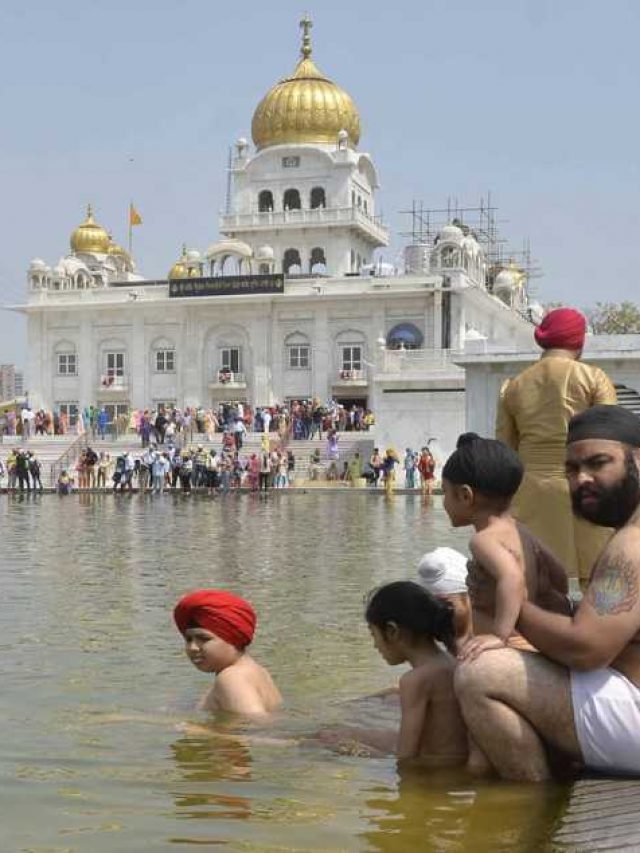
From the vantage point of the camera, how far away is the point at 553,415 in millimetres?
6855

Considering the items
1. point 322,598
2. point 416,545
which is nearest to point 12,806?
point 322,598

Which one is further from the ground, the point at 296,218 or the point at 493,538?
the point at 296,218

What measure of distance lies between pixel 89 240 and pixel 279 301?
57.5ft

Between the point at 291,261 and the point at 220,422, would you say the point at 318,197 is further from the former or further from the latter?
the point at 220,422

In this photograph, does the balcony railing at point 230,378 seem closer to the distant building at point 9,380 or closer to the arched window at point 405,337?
the arched window at point 405,337

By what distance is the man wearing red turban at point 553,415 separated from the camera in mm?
6746

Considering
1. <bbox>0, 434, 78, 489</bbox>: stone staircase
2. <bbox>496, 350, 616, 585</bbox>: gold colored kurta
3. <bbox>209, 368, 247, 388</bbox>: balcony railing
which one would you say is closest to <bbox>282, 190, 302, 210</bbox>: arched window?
<bbox>209, 368, 247, 388</bbox>: balcony railing

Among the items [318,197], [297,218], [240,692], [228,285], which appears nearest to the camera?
[240,692]

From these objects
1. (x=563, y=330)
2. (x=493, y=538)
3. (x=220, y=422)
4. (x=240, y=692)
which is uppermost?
(x=563, y=330)

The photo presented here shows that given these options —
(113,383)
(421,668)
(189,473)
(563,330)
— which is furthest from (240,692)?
(113,383)

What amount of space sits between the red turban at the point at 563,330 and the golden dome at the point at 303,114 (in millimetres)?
56237

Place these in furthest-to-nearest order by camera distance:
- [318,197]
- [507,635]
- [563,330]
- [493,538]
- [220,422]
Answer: [318,197]
[220,422]
[563,330]
[493,538]
[507,635]

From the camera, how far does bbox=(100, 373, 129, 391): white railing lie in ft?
182

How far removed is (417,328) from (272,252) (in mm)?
9497
